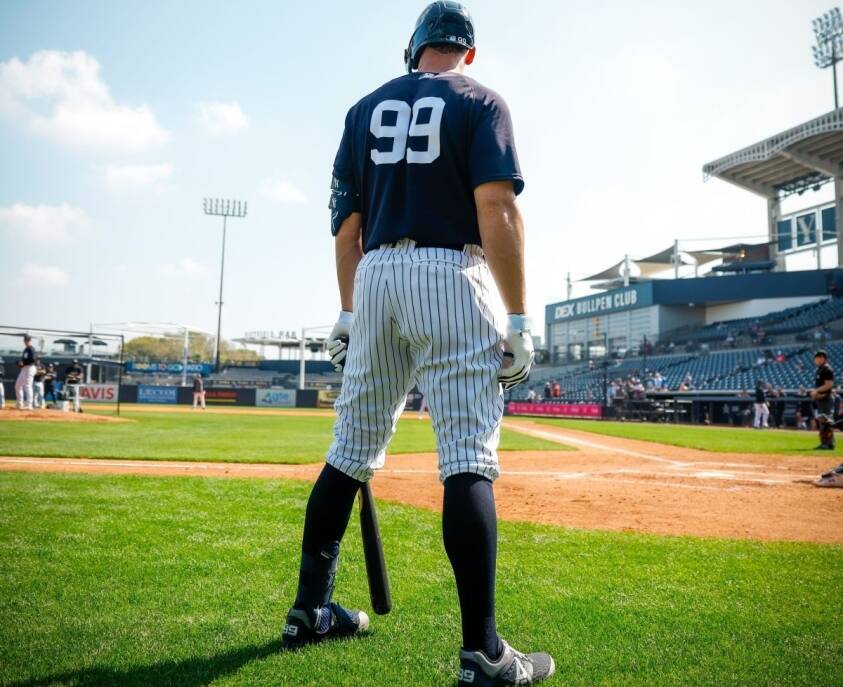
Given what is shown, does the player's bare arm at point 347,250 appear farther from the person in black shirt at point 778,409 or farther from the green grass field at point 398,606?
the person in black shirt at point 778,409

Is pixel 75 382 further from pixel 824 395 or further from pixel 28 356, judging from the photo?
pixel 824 395

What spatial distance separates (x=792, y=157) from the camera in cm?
3800

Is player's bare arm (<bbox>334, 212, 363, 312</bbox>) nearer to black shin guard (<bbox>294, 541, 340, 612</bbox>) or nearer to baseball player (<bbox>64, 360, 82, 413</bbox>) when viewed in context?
black shin guard (<bbox>294, 541, 340, 612</bbox>)

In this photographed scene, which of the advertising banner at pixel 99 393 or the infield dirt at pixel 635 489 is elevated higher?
the advertising banner at pixel 99 393

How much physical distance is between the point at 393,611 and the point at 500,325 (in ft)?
3.92

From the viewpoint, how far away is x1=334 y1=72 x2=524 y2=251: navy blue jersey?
6.63ft

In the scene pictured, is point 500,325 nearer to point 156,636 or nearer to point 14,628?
point 156,636

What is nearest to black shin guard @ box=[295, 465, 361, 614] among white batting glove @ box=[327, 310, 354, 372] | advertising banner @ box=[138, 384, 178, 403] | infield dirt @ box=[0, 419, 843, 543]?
white batting glove @ box=[327, 310, 354, 372]

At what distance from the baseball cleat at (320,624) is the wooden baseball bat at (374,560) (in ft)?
0.25

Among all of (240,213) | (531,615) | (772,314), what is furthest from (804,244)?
(531,615)

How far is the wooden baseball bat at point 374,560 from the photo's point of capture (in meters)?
2.23

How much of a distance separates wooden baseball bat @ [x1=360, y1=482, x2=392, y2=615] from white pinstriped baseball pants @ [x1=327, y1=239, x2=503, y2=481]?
8.2 inches

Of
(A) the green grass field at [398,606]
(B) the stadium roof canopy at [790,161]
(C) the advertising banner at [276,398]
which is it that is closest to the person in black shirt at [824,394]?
(A) the green grass field at [398,606]

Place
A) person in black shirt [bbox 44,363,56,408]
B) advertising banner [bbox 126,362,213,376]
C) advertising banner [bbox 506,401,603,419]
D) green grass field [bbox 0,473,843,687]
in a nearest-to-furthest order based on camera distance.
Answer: green grass field [bbox 0,473,843,687] < person in black shirt [bbox 44,363,56,408] < advertising banner [bbox 506,401,603,419] < advertising banner [bbox 126,362,213,376]
